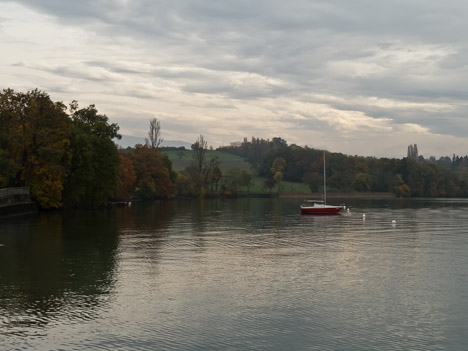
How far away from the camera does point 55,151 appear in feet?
251

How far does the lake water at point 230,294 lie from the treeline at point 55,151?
115 ft

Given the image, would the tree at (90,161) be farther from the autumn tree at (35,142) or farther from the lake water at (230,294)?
the lake water at (230,294)

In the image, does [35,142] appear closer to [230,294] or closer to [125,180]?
[125,180]

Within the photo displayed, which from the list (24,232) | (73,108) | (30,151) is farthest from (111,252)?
(73,108)

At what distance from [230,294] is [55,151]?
198 ft

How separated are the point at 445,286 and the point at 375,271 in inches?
180

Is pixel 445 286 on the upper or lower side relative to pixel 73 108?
lower

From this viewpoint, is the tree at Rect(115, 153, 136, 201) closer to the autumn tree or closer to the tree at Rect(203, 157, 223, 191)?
the autumn tree

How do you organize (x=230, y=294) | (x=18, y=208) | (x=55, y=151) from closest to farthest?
(x=230, y=294) → (x=18, y=208) → (x=55, y=151)

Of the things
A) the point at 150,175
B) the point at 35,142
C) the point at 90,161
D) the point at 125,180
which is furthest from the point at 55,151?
the point at 150,175

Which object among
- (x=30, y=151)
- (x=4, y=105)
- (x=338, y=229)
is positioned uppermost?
(x=4, y=105)

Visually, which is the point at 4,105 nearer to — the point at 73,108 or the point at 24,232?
the point at 73,108

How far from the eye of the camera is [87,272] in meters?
27.6

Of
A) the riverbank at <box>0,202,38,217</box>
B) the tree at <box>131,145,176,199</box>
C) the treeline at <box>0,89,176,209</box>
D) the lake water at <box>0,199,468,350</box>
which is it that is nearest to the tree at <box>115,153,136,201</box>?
the tree at <box>131,145,176,199</box>
